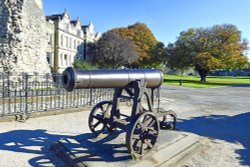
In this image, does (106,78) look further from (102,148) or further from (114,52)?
(114,52)

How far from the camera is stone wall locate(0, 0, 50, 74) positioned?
14.0 meters

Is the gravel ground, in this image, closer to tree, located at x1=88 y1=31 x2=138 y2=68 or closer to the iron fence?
the iron fence

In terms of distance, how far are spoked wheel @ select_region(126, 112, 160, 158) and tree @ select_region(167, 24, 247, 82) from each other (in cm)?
3218

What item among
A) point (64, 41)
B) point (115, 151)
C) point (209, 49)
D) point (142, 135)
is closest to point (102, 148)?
point (115, 151)

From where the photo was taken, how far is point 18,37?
1423 centimetres

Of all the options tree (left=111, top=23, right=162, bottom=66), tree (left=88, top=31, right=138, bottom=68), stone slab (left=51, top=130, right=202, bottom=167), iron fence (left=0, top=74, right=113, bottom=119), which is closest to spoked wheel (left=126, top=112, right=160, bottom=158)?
stone slab (left=51, top=130, right=202, bottom=167)

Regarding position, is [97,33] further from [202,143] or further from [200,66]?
[202,143]

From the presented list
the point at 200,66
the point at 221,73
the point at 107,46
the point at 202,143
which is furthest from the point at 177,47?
the point at 221,73

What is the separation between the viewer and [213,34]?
37562 millimetres

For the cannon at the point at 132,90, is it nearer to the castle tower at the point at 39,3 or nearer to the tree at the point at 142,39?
the castle tower at the point at 39,3

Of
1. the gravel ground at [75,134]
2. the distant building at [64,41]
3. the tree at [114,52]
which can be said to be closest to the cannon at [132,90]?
the gravel ground at [75,134]

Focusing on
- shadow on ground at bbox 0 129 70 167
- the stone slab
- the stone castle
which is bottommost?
shadow on ground at bbox 0 129 70 167

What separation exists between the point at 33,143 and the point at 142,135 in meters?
2.51

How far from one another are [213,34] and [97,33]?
31892 mm
